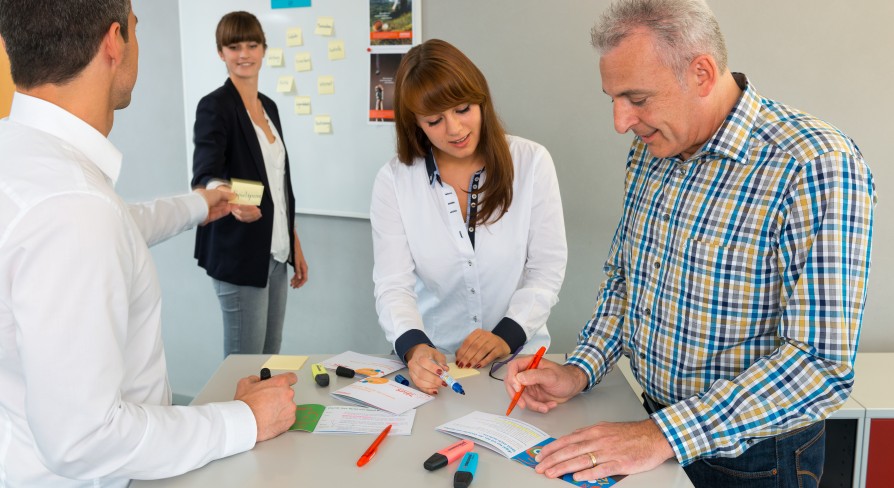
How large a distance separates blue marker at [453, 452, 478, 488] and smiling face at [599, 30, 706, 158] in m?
0.71

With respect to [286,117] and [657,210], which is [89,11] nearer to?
[657,210]

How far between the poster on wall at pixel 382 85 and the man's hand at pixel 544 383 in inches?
82.6

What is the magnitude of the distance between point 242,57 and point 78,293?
2.07 metres

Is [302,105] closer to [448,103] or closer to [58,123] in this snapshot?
[448,103]

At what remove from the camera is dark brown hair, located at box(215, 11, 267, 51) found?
2879 mm

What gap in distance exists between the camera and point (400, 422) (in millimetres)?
1472

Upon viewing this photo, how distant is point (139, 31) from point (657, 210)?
336 cm

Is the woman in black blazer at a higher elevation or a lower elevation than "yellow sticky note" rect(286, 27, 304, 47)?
lower


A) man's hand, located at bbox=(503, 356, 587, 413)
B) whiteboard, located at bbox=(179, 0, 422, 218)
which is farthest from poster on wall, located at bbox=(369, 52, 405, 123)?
man's hand, located at bbox=(503, 356, 587, 413)

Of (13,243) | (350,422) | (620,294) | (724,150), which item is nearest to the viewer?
(13,243)

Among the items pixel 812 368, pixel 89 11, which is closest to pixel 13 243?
pixel 89 11

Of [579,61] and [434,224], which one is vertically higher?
[579,61]

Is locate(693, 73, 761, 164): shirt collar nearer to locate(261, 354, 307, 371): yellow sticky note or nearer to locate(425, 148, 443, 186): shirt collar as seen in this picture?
locate(425, 148, 443, 186): shirt collar

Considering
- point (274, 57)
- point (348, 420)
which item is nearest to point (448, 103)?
point (348, 420)
